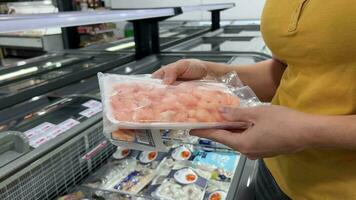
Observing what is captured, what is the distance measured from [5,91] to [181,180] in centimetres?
102

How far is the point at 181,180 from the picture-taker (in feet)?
3.85

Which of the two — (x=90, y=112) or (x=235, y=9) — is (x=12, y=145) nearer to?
(x=90, y=112)

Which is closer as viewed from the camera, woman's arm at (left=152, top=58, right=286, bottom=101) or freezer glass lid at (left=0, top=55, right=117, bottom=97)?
woman's arm at (left=152, top=58, right=286, bottom=101)

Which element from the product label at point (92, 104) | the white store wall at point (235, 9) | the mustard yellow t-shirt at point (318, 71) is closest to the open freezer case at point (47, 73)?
the product label at point (92, 104)

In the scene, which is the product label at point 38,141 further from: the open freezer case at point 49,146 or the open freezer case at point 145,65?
the open freezer case at point 145,65

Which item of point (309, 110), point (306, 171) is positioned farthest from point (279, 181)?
point (309, 110)

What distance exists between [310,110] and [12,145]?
85 centimetres

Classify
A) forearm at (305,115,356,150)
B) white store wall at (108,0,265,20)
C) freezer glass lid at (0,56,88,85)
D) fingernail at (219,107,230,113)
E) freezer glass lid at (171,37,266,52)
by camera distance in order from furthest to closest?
white store wall at (108,0,265,20) < freezer glass lid at (171,37,266,52) < freezer glass lid at (0,56,88,85) < fingernail at (219,107,230,113) < forearm at (305,115,356,150)

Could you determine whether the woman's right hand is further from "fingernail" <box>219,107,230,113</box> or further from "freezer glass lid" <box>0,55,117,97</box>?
"freezer glass lid" <box>0,55,117,97</box>

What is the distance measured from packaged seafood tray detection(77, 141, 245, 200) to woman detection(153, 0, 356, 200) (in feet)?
1.13

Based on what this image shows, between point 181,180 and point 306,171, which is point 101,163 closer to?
point 181,180

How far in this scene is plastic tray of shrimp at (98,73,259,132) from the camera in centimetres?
72

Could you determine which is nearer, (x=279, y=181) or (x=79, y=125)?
(x=279, y=181)

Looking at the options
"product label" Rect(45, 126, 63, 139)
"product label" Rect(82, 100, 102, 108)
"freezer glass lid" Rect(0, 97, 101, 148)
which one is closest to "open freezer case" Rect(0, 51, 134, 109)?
"freezer glass lid" Rect(0, 97, 101, 148)
